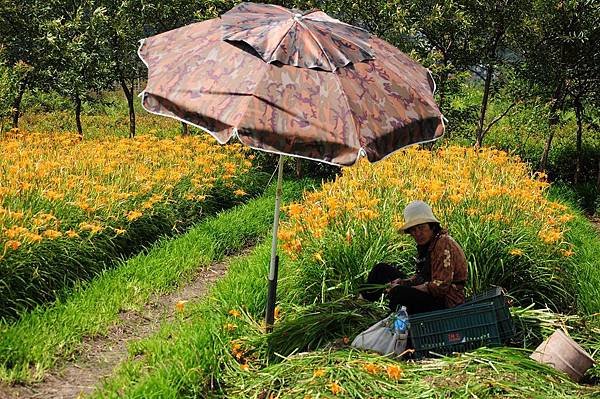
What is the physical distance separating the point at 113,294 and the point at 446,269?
10.1 ft

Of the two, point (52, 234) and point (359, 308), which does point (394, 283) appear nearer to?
point (359, 308)

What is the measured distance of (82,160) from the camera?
348 inches

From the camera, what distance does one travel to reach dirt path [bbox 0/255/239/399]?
173 inches

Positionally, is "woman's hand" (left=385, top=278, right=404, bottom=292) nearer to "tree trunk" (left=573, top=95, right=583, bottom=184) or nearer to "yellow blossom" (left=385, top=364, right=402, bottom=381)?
"yellow blossom" (left=385, top=364, right=402, bottom=381)

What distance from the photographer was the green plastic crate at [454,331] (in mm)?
4496

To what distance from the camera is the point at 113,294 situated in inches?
236

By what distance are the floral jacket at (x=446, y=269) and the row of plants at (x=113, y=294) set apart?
269 centimetres

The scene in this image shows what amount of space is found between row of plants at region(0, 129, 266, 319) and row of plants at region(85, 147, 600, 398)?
1413 millimetres

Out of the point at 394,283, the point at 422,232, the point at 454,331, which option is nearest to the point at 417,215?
the point at 422,232

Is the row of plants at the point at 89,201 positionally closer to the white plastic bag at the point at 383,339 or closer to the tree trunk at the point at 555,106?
the white plastic bag at the point at 383,339

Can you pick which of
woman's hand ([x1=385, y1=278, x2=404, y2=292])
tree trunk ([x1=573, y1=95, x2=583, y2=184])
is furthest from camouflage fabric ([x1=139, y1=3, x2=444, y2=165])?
tree trunk ([x1=573, y1=95, x2=583, y2=184])

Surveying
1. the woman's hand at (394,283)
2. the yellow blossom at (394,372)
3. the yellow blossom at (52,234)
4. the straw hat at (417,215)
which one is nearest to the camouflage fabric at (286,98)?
the straw hat at (417,215)

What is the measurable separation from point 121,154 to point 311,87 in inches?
253

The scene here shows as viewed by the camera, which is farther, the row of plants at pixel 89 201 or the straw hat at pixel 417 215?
the row of plants at pixel 89 201
